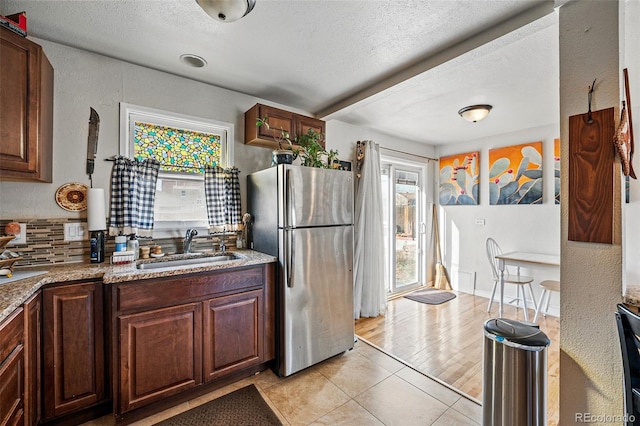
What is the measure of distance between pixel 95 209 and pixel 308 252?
1.61m

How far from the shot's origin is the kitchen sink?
2.16m

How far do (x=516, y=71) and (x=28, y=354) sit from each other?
378cm

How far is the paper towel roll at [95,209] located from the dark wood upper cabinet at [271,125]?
4.28 ft

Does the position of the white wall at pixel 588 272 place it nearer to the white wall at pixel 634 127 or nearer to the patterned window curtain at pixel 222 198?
the white wall at pixel 634 127

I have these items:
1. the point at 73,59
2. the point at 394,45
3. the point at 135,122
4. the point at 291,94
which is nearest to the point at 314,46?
the point at 394,45

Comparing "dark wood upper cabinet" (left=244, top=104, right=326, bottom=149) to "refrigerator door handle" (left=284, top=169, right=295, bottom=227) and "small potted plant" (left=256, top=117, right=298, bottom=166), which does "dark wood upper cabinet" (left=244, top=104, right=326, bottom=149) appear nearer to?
"small potted plant" (left=256, top=117, right=298, bottom=166)

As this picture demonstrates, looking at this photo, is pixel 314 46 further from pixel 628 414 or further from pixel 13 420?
pixel 13 420

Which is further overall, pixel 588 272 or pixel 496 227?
pixel 496 227

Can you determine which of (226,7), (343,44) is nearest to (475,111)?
(343,44)

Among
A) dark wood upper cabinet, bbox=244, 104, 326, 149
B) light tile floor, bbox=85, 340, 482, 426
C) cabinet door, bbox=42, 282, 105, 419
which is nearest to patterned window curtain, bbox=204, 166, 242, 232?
dark wood upper cabinet, bbox=244, 104, 326, 149

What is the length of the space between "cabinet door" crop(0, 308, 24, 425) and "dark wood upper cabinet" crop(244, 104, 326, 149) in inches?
78.7

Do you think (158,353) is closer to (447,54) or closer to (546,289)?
(447,54)

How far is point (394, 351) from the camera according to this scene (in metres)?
2.66

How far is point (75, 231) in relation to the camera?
6.71ft
